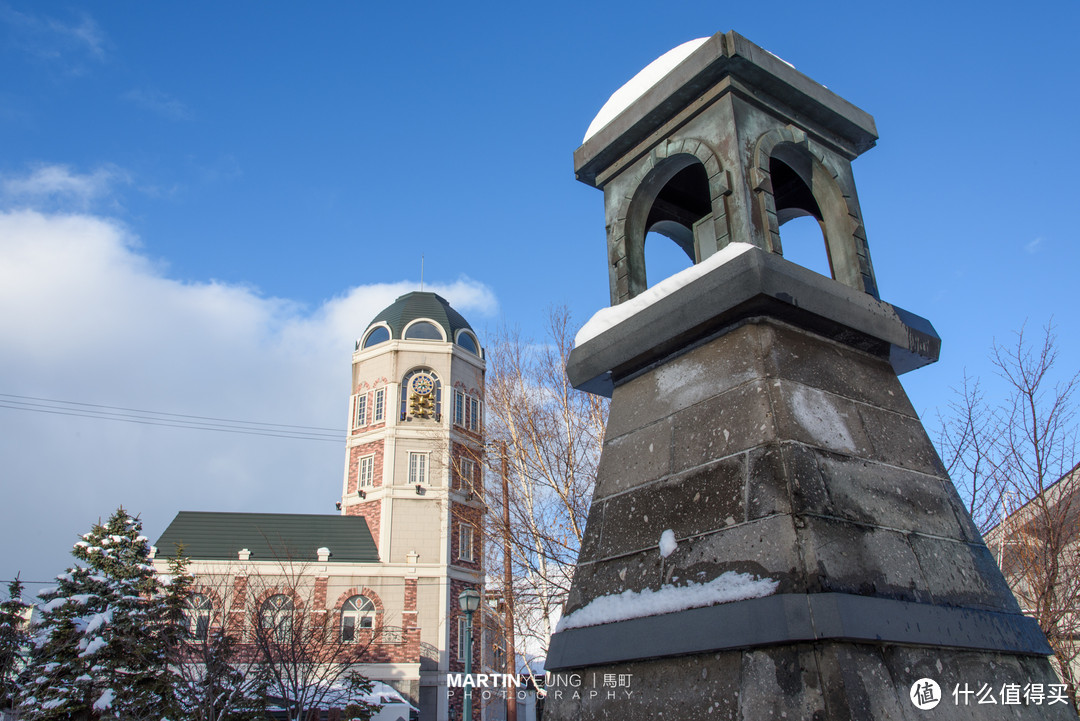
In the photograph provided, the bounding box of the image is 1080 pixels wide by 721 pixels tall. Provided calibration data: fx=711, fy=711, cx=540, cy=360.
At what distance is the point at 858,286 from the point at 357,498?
29887 millimetres

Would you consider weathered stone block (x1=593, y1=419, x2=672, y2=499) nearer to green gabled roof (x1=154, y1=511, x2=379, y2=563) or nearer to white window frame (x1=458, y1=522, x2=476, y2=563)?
green gabled roof (x1=154, y1=511, x2=379, y2=563)

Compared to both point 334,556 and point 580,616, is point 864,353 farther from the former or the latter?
point 334,556

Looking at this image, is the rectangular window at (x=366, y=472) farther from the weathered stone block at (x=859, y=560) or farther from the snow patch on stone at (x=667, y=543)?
the weathered stone block at (x=859, y=560)

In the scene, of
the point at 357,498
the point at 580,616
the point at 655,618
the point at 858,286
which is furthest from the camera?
the point at 357,498

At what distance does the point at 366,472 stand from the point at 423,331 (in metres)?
6.93

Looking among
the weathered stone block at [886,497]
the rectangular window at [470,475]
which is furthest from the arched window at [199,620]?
the weathered stone block at [886,497]

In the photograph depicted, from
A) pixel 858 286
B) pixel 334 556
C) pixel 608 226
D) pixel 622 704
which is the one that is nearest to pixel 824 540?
pixel 622 704

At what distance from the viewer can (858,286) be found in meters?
3.38

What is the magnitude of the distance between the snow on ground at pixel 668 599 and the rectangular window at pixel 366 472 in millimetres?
29505

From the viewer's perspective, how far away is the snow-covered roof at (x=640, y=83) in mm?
3625

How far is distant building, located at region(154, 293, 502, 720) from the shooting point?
89.1ft

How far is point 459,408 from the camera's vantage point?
3269 centimetres

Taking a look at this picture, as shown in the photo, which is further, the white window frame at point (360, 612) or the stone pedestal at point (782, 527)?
the white window frame at point (360, 612)

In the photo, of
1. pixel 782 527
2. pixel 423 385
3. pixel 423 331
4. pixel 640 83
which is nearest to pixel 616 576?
pixel 782 527
